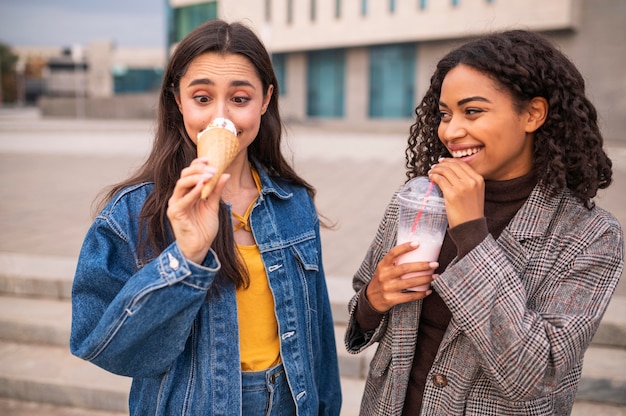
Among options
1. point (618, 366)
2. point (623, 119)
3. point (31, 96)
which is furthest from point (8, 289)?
point (31, 96)

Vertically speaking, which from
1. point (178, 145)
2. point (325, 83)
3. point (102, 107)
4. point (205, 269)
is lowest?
point (205, 269)

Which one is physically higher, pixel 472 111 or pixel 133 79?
pixel 133 79

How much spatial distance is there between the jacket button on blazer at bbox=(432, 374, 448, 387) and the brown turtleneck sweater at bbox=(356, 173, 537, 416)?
80 mm

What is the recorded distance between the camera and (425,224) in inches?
65.0

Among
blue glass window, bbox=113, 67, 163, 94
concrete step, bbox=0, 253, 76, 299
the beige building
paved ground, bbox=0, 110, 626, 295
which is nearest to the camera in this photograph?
concrete step, bbox=0, 253, 76, 299

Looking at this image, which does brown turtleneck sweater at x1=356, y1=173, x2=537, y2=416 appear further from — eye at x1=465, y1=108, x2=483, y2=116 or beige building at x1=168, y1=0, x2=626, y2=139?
beige building at x1=168, y1=0, x2=626, y2=139

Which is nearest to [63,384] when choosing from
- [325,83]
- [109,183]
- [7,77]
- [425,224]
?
[425,224]

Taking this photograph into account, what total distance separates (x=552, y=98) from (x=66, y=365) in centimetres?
390

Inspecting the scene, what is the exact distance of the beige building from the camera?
1048 inches

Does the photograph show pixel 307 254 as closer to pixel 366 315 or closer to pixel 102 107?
pixel 366 315

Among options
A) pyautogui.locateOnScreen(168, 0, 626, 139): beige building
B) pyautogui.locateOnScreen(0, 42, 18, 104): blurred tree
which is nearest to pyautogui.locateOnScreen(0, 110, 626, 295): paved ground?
pyautogui.locateOnScreen(168, 0, 626, 139): beige building

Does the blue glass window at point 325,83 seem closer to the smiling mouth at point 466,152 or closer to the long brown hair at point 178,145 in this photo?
the long brown hair at point 178,145

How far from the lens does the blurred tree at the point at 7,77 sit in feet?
242

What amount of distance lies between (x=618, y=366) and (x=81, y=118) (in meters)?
38.1
